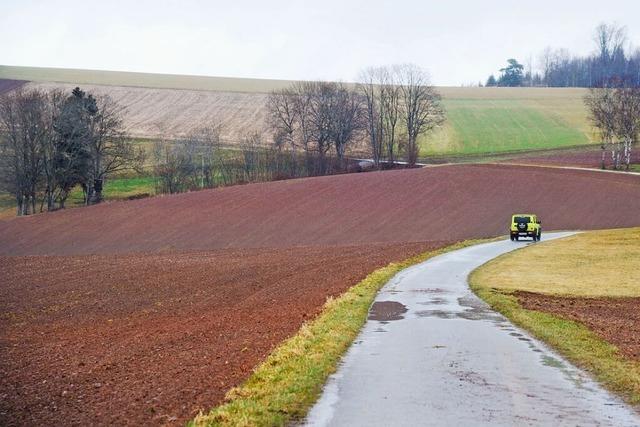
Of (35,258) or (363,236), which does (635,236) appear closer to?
(363,236)

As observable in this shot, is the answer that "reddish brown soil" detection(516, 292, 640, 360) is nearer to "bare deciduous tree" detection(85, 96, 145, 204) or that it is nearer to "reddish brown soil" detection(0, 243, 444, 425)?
"reddish brown soil" detection(0, 243, 444, 425)

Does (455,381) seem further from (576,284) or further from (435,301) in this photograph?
(576,284)

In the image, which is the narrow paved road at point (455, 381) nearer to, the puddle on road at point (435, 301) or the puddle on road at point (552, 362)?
the puddle on road at point (552, 362)

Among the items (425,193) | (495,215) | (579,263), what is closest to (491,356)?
(579,263)

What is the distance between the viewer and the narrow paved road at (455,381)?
32.3 ft

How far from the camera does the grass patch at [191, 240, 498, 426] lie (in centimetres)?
966

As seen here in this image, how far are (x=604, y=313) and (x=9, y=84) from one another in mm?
134595

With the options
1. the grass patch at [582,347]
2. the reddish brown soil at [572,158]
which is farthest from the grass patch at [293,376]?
the reddish brown soil at [572,158]

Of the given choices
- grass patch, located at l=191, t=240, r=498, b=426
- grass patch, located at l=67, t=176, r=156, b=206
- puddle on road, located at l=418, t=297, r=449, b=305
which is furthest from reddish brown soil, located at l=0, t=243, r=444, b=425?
grass patch, located at l=67, t=176, r=156, b=206

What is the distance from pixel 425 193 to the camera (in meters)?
68.8

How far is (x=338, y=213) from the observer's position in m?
63.3

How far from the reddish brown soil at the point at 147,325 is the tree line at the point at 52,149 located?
1321 inches

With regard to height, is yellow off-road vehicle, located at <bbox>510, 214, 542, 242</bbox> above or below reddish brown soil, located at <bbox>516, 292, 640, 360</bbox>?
below

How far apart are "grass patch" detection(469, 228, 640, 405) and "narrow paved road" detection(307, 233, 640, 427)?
0.43 meters
